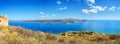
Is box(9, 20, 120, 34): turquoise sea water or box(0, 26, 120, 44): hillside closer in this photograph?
box(0, 26, 120, 44): hillside

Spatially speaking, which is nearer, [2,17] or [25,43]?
[25,43]

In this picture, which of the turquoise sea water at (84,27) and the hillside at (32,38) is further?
the turquoise sea water at (84,27)

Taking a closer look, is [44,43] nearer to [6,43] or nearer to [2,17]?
[6,43]

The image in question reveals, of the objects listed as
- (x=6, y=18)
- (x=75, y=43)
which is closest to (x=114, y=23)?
(x=6, y=18)

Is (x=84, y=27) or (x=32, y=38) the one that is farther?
(x=84, y=27)

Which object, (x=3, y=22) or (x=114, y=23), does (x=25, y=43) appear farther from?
(x=114, y=23)

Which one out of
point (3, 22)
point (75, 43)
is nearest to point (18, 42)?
point (75, 43)

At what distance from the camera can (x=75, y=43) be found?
581 inches

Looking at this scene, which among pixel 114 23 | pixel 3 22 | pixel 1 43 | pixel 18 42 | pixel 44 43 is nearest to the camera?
pixel 1 43

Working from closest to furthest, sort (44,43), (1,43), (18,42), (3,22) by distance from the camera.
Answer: (1,43) → (18,42) → (44,43) → (3,22)

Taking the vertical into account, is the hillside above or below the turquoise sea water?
above

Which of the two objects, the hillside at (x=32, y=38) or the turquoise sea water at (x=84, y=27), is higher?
the hillside at (x=32, y=38)

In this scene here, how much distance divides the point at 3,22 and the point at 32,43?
1772cm

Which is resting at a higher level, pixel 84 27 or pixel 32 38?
pixel 32 38
